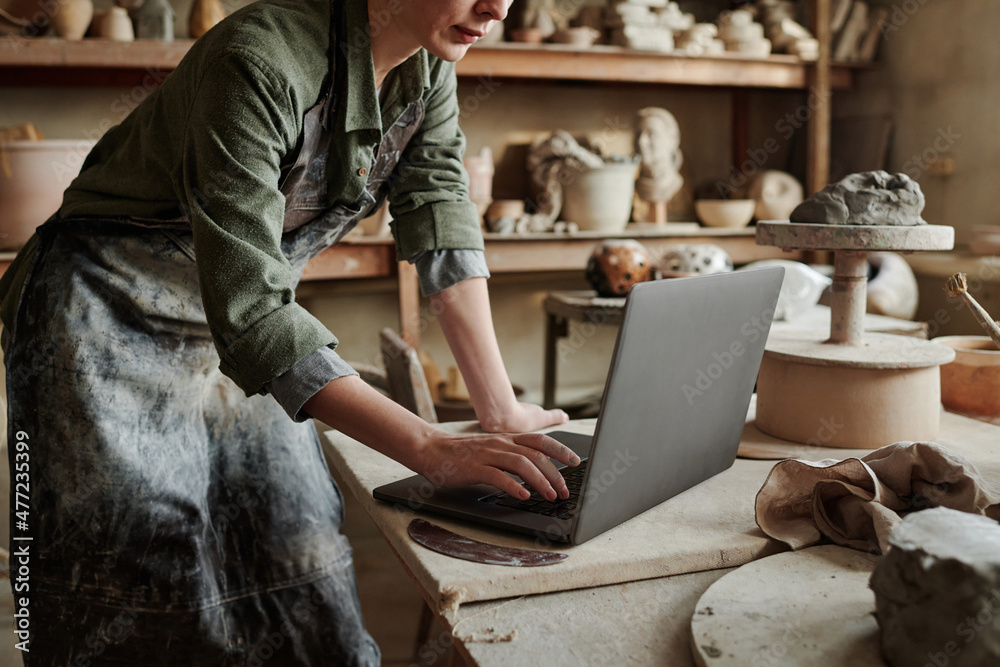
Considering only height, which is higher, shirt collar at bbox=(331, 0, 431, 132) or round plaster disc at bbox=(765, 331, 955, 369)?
shirt collar at bbox=(331, 0, 431, 132)

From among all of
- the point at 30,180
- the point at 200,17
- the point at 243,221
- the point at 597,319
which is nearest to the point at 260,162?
the point at 243,221

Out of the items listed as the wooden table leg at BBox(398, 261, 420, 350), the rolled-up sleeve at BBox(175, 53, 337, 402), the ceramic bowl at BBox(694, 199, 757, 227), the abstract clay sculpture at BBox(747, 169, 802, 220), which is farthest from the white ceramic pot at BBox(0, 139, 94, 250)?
the abstract clay sculpture at BBox(747, 169, 802, 220)

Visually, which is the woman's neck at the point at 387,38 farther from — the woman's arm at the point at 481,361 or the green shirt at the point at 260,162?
the woman's arm at the point at 481,361

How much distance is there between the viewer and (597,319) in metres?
2.72

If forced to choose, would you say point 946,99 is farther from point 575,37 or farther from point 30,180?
point 30,180

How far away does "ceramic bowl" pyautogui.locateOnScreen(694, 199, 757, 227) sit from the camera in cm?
356

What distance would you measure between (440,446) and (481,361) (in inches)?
14.5

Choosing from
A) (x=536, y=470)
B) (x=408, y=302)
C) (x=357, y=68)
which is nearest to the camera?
(x=536, y=470)

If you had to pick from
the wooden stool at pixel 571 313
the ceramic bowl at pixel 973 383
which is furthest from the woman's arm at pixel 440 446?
the wooden stool at pixel 571 313

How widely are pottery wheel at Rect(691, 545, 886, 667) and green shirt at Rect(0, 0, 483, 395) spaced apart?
48 centimetres

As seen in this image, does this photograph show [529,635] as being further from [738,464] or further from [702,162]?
[702,162]

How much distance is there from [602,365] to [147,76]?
91.9 inches

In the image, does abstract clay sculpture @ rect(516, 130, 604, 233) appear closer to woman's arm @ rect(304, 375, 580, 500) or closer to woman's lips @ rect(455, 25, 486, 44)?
woman's lips @ rect(455, 25, 486, 44)

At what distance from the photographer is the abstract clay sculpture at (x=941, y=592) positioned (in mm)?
562
